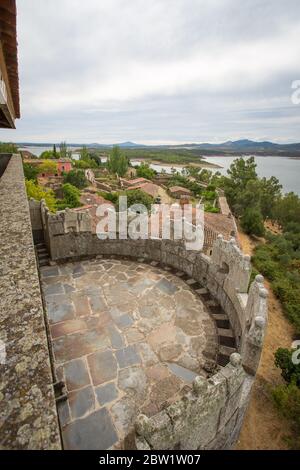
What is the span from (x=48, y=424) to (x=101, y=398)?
3150 mm

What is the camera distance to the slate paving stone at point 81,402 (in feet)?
12.0

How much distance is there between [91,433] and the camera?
11.1ft

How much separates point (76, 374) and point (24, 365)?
10.6ft

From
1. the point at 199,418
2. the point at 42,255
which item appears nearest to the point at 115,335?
the point at 199,418

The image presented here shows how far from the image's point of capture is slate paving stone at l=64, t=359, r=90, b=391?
160 inches

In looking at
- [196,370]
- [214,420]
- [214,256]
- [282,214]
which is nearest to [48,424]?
[214,420]

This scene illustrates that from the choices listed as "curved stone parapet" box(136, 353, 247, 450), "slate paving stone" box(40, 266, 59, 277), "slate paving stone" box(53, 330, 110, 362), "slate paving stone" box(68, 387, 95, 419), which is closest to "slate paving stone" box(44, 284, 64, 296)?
"slate paving stone" box(40, 266, 59, 277)

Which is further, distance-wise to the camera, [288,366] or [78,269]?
[288,366]

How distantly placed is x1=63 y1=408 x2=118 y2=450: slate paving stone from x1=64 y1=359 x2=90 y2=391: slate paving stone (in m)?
0.59

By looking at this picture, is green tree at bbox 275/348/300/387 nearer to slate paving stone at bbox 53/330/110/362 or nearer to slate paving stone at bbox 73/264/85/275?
slate paving stone at bbox 53/330/110/362

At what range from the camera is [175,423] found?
2.30 metres

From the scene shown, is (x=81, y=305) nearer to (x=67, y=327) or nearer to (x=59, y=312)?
(x=59, y=312)

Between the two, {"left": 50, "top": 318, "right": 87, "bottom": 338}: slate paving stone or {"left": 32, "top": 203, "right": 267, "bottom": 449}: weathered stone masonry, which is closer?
{"left": 32, "top": 203, "right": 267, "bottom": 449}: weathered stone masonry
